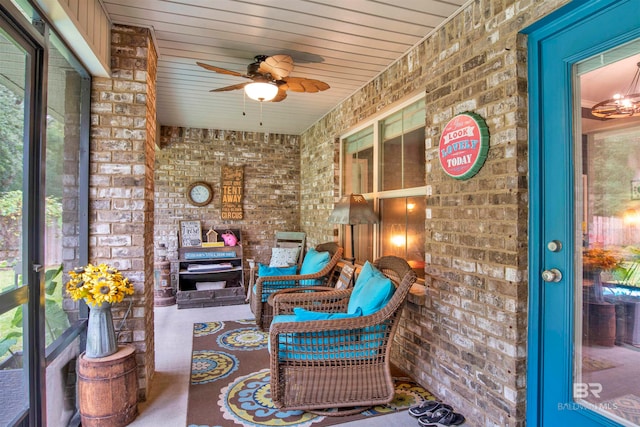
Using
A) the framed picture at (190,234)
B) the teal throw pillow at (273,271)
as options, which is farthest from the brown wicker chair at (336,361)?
the framed picture at (190,234)

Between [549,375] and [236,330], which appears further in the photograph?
[236,330]

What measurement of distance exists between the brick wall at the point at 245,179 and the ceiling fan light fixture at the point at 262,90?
10.9 feet

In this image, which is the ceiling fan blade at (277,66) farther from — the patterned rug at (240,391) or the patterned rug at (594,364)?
the patterned rug at (594,364)

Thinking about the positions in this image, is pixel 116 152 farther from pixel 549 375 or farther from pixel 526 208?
pixel 549 375

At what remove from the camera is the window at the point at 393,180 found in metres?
3.13

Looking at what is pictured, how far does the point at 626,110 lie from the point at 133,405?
3.17 m

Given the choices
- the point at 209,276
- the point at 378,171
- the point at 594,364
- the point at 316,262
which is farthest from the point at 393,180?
the point at 209,276

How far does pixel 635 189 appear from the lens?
161cm

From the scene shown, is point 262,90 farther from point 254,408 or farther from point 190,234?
point 190,234

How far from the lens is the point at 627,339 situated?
1637mm

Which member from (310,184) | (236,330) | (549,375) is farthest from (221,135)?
(549,375)

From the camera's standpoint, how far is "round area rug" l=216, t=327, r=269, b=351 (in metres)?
3.60

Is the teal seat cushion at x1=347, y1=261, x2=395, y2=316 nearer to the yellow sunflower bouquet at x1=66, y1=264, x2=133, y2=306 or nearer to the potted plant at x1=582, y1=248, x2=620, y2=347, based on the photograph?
the potted plant at x1=582, y1=248, x2=620, y2=347

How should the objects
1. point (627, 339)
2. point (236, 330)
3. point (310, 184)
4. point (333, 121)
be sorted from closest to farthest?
point (627, 339)
point (236, 330)
point (333, 121)
point (310, 184)
